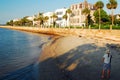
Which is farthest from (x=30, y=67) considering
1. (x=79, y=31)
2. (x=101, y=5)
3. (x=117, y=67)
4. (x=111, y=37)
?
(x=101, y=5)

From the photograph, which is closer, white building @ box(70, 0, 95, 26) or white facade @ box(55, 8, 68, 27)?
white building @ box(70, 0, 95, 26)

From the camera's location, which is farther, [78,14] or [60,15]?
[60,15]

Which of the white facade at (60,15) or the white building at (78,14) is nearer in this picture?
the white building at (78,14)

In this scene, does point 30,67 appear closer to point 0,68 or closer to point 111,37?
point 0,68

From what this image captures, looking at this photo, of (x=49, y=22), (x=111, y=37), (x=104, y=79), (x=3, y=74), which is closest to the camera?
(x=104, y=79)

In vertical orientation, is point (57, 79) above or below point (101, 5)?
below

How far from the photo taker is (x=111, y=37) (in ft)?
140

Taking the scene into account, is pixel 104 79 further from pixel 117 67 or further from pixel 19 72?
pixel 19 72

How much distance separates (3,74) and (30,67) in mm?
2960

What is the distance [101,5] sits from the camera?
76.8m

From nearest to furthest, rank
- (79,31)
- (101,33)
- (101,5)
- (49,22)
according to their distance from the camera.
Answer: (101,33) < (79,31) < (101,5) < (49,22)

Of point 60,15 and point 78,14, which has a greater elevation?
point 60,15

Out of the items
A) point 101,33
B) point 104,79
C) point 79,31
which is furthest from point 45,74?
point 79,31

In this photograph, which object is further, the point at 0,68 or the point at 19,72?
the point at 0,68
